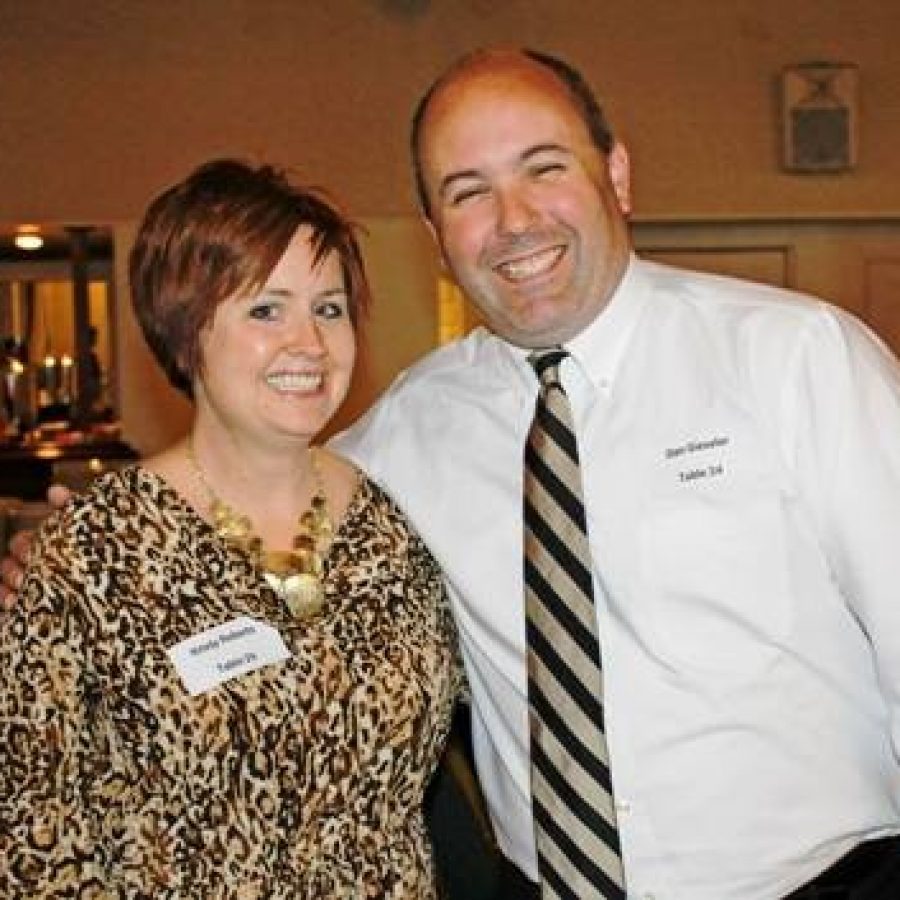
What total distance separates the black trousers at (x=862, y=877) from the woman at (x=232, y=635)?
48cm

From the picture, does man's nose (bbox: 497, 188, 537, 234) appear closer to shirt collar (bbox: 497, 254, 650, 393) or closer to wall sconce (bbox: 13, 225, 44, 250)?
shirt collar (bbox: 497, 254, 650, 393)

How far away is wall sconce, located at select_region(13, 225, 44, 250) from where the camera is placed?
6.06m

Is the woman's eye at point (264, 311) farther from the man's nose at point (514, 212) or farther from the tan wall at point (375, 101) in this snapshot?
the tan wall at point (375, 101)

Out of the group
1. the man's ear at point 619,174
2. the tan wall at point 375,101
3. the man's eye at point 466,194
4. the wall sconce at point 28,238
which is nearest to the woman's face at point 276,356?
the man's eye at point 466,194

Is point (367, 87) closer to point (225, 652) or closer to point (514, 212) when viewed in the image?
point (514, 212)

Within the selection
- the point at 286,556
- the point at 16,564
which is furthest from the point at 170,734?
the point at 16,564

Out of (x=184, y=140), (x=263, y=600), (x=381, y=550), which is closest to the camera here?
(x=263, y=600)

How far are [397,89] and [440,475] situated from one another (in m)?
4.36

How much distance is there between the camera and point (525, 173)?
6.36 ft

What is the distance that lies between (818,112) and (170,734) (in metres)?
5.10

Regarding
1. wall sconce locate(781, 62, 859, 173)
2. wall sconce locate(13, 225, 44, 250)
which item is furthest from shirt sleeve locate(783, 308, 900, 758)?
wall sconce locate(13, 225, 44, 250)

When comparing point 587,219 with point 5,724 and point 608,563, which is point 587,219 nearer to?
point 608,563

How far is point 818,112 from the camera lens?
6.09m

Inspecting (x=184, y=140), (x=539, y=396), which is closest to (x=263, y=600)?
(x=539, y=396)
